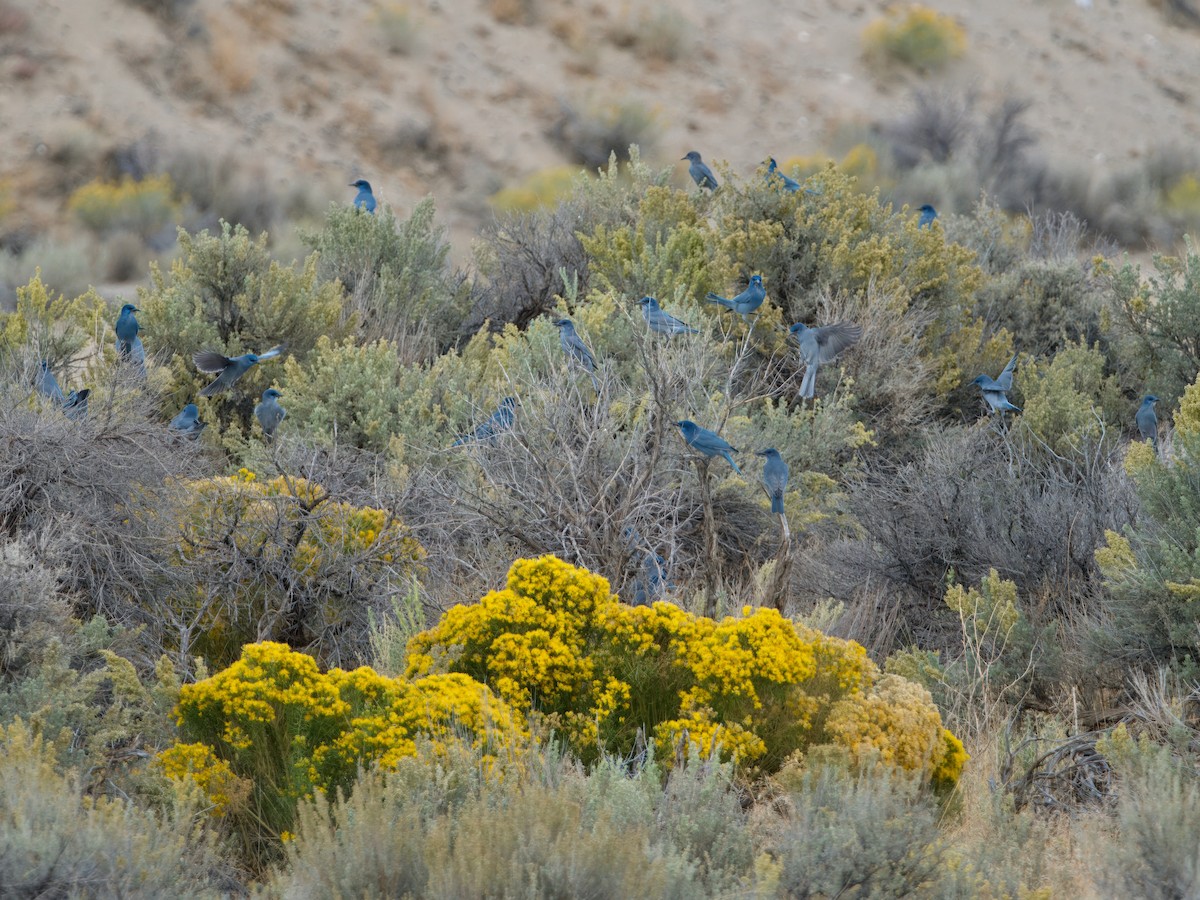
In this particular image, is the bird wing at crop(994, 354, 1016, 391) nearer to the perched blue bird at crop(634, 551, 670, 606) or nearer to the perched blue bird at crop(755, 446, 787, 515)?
the perched blue bird at crop(755, 446, 787, 515)

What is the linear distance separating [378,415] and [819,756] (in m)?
4.64

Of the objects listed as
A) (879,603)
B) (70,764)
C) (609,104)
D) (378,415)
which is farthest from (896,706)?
(609,104)

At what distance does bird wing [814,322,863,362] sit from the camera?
857 cm

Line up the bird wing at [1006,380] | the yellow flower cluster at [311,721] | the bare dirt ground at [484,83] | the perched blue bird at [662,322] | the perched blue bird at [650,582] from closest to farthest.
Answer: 1. the yellow flower cluster at [311,721]
2. the perched blue bird at [650,582]
3. the perched blue bird at [662,322]
4. the bird wing at [1006,380]
5. the bare dirt ground at [484,83]

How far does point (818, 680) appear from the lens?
Result: 17.2 feet

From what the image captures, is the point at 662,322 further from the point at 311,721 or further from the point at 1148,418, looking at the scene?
the point at 311,721

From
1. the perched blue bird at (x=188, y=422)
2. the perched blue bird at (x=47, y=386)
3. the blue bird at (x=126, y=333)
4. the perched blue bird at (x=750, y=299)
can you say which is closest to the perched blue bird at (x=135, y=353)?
the blue bird at (x=126, y=333)

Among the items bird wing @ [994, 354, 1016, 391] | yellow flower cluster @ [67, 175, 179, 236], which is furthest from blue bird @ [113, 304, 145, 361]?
yellow flower cluster @ [67, 175, 179, 236]

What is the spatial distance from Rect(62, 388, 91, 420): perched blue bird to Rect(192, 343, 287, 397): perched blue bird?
920mm

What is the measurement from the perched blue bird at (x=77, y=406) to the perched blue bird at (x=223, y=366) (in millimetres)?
920

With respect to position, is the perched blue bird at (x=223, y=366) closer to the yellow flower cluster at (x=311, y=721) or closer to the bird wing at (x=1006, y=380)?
the yellow flower cluster at (x=311, y=721)

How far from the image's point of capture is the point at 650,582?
251 inches

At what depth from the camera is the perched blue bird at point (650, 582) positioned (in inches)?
245

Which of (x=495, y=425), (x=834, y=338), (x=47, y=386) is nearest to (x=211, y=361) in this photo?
(x=47, y=386)
